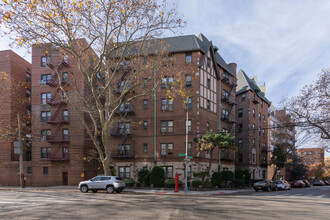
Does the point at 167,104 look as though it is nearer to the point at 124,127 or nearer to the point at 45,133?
the point at 124,127

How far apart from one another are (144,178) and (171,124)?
7221mm

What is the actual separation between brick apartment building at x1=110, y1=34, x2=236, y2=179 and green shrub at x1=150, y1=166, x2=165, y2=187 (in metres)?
2.48

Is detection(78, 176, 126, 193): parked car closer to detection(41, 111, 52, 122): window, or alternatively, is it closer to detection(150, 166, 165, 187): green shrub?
detection(150, 166, 165, 187): green shrub

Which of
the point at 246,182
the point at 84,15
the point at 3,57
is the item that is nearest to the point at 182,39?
the point at 84,15

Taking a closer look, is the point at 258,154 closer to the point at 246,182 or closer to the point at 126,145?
the point at 246,182

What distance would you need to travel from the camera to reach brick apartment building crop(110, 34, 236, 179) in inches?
1330

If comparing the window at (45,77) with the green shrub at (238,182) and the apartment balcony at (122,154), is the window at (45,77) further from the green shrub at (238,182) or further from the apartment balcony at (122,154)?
the green shrub at (238,182)

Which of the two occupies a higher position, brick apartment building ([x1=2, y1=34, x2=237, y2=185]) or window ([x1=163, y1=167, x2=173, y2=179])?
brick apartment building ([x1=2, y1=34, x2=237, y2=185])

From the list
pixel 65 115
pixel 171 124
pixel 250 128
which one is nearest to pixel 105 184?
pixel 171 124

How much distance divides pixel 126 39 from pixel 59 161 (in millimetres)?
Answer: 22897

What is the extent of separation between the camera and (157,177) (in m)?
31.3

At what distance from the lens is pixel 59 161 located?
3809 cm

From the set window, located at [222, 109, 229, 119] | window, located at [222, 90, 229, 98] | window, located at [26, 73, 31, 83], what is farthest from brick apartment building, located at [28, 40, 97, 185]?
window, located at [222, 90, 229, 98]

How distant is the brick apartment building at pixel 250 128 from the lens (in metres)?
48.4
